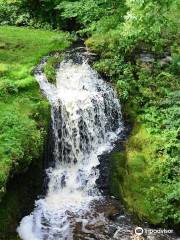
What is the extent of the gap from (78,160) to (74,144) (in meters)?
0.51

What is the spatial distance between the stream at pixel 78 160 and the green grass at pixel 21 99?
1.66 feet

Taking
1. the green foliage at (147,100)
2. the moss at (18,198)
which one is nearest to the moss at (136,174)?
the green foliage at (147,100)

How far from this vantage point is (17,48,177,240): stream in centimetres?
1125

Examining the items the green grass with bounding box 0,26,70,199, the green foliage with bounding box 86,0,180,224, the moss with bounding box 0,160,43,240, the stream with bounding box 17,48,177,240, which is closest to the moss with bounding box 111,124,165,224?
the green foliage with bounding box 86,0,180,224

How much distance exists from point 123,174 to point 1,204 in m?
3.51

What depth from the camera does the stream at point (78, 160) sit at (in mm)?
11250

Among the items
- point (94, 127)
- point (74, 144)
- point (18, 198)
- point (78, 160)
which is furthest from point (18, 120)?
point (94, 127)

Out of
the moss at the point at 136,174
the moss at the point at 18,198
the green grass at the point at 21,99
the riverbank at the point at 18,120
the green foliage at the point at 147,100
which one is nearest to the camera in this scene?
the moss at the point at 18,198

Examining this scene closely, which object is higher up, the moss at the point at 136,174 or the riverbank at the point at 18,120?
the riverbank at the point at 18,120

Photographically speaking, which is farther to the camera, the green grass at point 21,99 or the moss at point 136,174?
the moss at point 136,174

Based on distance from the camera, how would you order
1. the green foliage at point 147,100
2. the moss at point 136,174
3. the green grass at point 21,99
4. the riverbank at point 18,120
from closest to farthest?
the riverbank at point 18,120 < the green grass at point 21,99 < the moss at point 136,174 < the green foliage at point 147,100

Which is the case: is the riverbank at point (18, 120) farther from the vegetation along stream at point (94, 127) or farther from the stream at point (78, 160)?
the stream at point (78, 160)

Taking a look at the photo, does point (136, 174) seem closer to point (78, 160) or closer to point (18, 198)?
point (78, 160)

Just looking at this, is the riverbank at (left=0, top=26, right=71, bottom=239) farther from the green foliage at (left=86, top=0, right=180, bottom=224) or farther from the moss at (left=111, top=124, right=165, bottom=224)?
the green foliage at (left=86, top=0, right=180, bottom=224)
